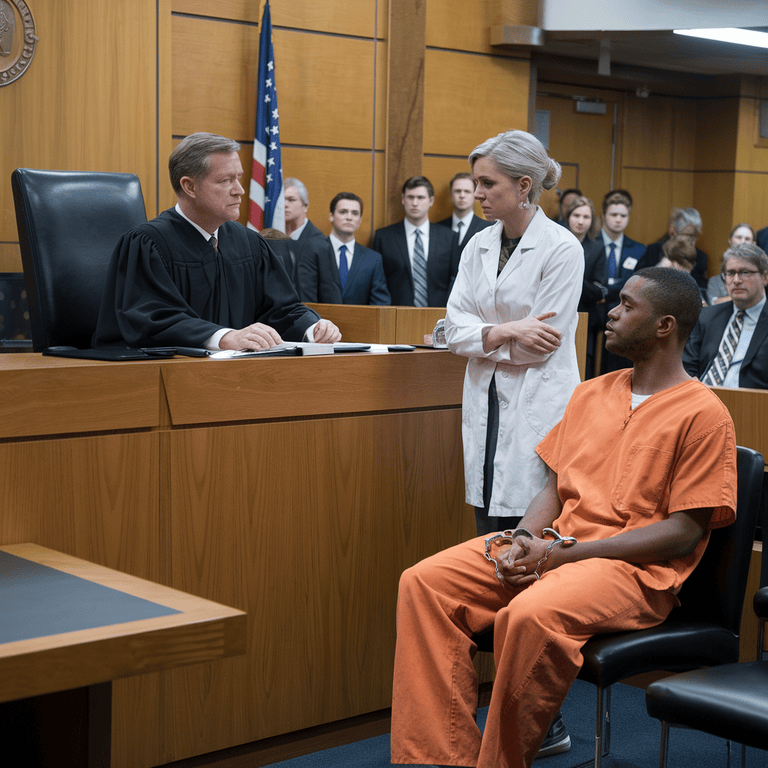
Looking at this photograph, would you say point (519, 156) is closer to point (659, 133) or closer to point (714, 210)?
point (659, 133)

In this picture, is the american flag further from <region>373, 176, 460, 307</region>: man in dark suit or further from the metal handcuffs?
the metal handcuffs

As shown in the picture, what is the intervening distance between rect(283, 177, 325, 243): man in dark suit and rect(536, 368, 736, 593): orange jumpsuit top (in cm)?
389

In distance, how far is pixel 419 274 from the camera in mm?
6457

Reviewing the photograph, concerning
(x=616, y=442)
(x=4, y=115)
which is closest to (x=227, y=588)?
(x=616, y=442)

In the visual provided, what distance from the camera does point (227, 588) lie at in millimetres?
2533

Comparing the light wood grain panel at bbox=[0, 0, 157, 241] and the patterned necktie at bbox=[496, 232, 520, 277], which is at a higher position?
the light wood grain panel at bbox=[0, 0, 157, 241]

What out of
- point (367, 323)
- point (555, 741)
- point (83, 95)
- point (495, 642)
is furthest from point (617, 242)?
point (495, 642)

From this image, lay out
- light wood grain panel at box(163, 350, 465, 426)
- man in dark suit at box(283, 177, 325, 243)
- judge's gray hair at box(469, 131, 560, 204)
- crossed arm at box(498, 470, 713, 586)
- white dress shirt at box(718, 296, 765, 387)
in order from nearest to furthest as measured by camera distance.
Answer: crossed arm at box(498, 470, 713, 586) < light wood grain panel at box(163, 350, 465, 426) < judge's gray hair at box(469, 131, 560, 204) < white dress shirt at box(718, 296, 765, 387) < man in dark suit at box(283, 177, 325, 243)

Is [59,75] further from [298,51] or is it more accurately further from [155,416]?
[155,416]

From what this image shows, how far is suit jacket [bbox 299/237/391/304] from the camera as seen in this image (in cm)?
573

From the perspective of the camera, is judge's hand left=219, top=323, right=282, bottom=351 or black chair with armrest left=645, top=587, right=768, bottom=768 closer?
black chair with armrest left=645, top=587, right=768, bottom=768

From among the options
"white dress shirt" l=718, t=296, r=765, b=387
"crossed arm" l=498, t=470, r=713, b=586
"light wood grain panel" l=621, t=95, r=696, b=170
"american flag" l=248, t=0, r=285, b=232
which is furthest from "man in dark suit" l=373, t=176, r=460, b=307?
"crossed arm" l=498, t=470, r=713, b=586

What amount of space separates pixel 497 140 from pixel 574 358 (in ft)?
2.00

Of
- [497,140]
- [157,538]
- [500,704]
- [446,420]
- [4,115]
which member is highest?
[4,115]
